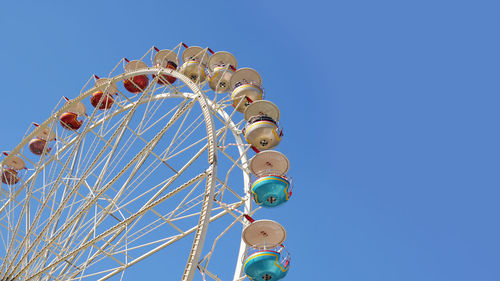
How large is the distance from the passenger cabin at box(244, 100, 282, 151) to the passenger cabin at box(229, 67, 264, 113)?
0.67 m

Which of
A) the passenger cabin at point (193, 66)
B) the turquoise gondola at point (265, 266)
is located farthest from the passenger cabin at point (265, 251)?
the passenger cabin at point (193, 66)

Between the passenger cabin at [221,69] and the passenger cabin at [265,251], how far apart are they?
6.14m

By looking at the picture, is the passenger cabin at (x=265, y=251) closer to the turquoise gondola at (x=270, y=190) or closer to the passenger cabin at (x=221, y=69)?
the turquoise gondola at (x=270, y=190)

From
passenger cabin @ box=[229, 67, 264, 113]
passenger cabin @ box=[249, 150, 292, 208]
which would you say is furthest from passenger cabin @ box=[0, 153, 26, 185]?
passenger cabin @ box=[249, 150, 292, 208]

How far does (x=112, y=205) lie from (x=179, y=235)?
2.65 meters

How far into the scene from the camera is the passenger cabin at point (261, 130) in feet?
45.5

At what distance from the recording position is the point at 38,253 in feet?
43.4

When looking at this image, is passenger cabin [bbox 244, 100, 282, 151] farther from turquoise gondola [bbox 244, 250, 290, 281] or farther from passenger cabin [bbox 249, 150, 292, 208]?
turquoise gondola [bbox 244, 250, 290, 281]

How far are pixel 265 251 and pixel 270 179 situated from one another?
2013mm

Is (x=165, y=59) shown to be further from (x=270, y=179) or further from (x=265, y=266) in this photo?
(x=265, y=266)

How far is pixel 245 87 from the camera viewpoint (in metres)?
15.6

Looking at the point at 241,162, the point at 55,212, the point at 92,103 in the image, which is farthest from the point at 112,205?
the point at 92,103

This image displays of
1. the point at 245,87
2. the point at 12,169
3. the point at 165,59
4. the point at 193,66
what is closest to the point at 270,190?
the point at 245,87

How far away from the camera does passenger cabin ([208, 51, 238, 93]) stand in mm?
16625
